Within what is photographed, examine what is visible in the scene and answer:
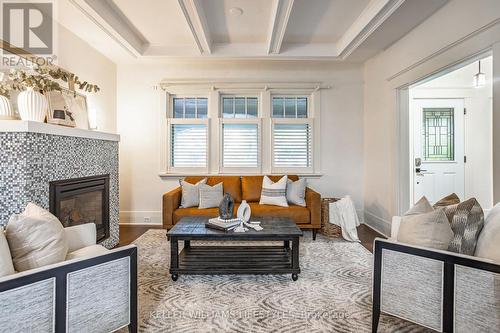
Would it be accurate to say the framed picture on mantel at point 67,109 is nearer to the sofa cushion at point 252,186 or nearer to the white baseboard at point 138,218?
the white baseboard at point 138,218

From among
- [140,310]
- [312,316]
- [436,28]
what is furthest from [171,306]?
[436,28]

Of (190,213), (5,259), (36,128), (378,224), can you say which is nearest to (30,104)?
(36,128)

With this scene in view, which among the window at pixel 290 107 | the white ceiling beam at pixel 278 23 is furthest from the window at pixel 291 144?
the white ceiling beam at pixel 278 23

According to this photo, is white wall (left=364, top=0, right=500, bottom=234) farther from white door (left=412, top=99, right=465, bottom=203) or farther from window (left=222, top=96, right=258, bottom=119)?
window (left=222, top=96, right=258, bottom=119)

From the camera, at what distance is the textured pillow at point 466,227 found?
61.2 inches

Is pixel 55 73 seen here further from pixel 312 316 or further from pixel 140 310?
pixel 312 316

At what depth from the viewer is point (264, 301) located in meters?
2.14

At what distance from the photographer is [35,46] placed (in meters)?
3.00

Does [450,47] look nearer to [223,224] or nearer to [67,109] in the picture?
[223,224]

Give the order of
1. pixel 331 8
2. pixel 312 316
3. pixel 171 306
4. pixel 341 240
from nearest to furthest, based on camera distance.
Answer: pixel 312 316, pixel 171 306, pixel 331 8, pixel 341 240

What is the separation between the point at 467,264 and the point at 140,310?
2180mm

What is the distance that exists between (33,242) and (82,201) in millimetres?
1898

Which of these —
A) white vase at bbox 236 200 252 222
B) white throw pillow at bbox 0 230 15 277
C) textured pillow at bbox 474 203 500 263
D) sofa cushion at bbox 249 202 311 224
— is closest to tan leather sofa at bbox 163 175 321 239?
sofa cushion at bbox 249 202 311 224

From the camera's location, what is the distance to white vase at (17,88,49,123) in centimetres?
247
